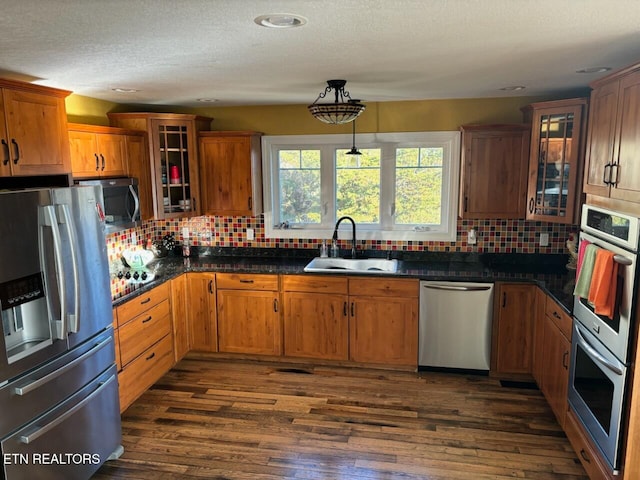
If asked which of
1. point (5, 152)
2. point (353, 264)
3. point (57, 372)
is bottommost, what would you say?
point (57, 372)

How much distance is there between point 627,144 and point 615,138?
149mm

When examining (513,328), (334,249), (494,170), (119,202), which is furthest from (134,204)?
(513,328)

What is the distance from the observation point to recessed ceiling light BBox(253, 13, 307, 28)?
1728mm

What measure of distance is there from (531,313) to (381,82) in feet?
6.91

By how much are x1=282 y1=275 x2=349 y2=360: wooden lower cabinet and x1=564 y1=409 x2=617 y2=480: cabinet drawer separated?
1758 millimetres

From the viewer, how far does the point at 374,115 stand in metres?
4.30

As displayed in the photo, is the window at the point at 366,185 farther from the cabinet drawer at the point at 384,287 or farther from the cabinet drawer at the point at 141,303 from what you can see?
the cabinet drawer at the point at 141,303

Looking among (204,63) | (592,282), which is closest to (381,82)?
(204,63)

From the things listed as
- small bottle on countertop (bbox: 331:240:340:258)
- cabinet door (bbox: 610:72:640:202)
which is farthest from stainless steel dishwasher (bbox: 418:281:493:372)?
cabinet door (bbox: 610:72:640:202)

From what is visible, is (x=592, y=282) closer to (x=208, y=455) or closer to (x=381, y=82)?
(x=381, y=82)

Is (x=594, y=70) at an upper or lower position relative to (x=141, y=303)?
upper

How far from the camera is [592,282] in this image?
2406 mm

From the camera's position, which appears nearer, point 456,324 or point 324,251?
point 456,324

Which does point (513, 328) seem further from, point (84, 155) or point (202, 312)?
point (84, 155)
